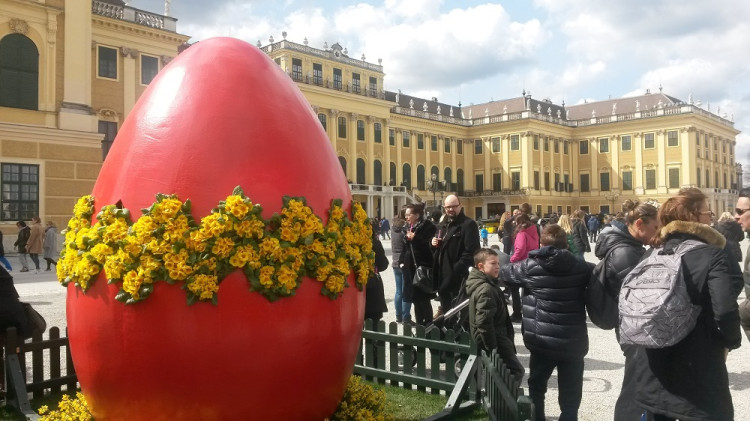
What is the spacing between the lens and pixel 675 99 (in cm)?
6856

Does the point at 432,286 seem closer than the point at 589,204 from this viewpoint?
Yes

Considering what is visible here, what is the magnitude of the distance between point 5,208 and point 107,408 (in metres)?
19.6

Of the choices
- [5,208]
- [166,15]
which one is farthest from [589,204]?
[5,208]

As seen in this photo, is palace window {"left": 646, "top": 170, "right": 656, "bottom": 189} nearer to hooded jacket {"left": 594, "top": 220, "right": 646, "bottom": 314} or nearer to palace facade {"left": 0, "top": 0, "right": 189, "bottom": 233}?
palace facade {"left": 0, "top": 0, "right": 189, "bottom": 233}

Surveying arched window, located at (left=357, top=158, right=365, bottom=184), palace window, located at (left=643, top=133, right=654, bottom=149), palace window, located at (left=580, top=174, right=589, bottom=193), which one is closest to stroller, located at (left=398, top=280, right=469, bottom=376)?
arched window, located at (left=357, top=158, right=365, bottom=184)

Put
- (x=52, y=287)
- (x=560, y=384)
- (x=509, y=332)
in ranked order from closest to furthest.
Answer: (x=560, y=384) → (x=509, y=332) → (x=52, y=287)

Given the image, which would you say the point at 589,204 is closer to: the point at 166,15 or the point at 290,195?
the point at 166,15

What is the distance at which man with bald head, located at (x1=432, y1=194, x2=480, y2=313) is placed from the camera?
6.72 metres

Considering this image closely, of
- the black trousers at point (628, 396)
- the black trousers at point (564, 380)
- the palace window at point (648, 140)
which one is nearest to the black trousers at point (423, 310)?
the black trousers at point (564, 380)

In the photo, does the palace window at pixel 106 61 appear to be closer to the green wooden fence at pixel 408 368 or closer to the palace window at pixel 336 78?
the palace window at pixel 336 78

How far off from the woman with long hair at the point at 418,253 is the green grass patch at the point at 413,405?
1623 millimetres

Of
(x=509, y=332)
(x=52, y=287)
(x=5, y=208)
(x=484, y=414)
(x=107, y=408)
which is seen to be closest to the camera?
(x=107, y=408)

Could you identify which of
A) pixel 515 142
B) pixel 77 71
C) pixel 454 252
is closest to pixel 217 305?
pixel 454 252

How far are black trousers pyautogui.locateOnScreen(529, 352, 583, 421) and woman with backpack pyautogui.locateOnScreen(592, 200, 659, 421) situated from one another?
0.34 metres
